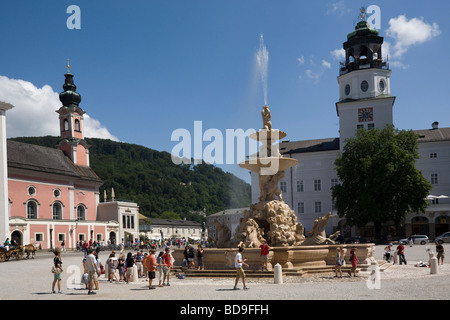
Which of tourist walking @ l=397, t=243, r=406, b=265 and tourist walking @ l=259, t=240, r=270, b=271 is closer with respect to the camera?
tourist walking @ l=259, t=240, r=270, b=271

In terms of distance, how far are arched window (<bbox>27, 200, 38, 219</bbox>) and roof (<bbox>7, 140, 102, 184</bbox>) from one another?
378 centimetres

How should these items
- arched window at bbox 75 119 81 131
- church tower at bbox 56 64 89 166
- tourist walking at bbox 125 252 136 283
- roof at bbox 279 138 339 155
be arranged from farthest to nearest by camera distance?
arched window at bbox 75 119 81 131 < church tower at bbox 56 64 89 166 < roof at bbox 279 138 339 155 < tourist walking at bbox 125 252 136 283

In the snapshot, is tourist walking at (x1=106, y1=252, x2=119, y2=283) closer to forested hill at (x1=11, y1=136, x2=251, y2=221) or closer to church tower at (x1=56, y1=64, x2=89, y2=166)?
church tower at (x1=56, y1=64, x2=89, y2=166)

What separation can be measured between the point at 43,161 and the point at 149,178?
68.5 metres

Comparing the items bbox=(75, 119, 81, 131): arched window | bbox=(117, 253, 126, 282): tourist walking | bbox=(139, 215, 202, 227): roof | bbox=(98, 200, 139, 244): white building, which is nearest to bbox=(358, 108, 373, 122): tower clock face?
bbox=(98, 200, 139, 244): white building

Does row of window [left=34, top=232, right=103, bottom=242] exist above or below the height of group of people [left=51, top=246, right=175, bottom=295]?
below

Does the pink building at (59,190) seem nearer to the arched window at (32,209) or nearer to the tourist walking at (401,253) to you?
the arched window at (32,209)

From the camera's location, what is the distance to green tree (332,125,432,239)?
45.7 m

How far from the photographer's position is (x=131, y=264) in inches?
669

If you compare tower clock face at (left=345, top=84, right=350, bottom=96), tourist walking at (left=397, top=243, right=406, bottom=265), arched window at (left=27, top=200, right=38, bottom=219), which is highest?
tower clock face at (left=345, top=84, right=350, bottom=96)

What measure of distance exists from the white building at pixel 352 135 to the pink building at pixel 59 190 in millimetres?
21989

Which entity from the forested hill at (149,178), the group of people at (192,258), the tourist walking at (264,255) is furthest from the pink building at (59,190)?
the tourist walking at (264,255)
